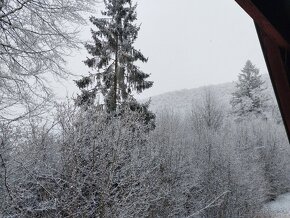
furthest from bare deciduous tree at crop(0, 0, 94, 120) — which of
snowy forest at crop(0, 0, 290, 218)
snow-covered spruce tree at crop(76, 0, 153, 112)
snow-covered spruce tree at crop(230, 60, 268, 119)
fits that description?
snow-covered spruce tree at crop(230, 60, 268, 119)

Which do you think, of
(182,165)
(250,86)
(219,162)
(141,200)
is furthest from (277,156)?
(141,200)

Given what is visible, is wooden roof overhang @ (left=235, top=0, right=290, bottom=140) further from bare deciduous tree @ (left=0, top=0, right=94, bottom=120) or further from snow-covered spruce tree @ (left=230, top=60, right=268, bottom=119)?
snow-covered spruce tree @ (left=230, top=60, right=268, bottom=119)

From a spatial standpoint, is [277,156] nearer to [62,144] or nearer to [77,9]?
[62,144]

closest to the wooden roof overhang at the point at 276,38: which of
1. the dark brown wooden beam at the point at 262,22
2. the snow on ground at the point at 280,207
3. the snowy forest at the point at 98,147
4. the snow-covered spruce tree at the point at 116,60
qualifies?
the dark brown wooden beam at the point at 262,22

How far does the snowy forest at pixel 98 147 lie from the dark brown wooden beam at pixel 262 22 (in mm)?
5044

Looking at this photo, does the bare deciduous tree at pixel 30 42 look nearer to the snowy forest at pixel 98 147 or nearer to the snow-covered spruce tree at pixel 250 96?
the snowy forest at pixel 98 147

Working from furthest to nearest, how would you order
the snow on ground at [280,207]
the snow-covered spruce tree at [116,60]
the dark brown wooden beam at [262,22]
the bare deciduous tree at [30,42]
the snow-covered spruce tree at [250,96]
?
the snow-covered spruce tree at [250,96] < the snow on ground at [280,207] < the snow-covered spruce tree at [116,60] < the bare deciduous tree at [30,42] < the dark brown wooden beam at [262,22]

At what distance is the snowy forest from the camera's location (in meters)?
7.18

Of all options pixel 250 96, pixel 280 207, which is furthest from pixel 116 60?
pixel 250 96

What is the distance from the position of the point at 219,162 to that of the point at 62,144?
13.9m

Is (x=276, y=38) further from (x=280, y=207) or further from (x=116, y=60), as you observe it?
(x=280, y=207)

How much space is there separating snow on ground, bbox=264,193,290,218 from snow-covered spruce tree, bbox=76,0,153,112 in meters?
11.2

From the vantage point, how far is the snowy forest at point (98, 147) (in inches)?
283

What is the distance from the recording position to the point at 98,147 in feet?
37.9
